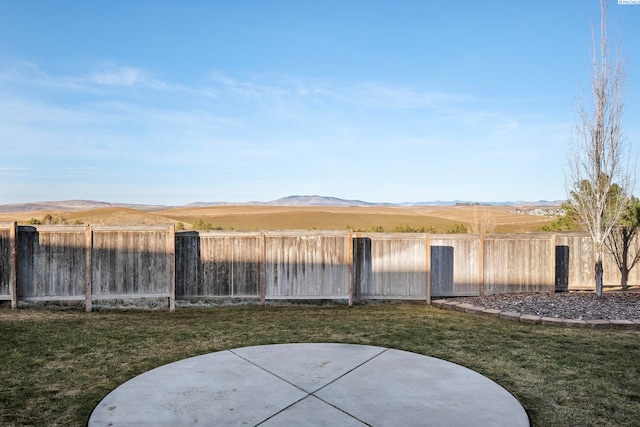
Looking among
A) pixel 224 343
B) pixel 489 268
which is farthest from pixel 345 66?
pixel 224 343

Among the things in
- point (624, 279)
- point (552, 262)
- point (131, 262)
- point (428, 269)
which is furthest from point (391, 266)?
point (624, 279)

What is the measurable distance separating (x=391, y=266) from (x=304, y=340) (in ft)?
11.8

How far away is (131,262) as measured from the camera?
26.4 ft

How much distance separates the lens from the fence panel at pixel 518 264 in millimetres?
8930

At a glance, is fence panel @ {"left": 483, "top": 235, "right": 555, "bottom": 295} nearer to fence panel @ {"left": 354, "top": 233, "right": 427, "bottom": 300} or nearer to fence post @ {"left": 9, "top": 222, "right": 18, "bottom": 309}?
fence panel @ {"left": 354, "top": 233, "right": 427, "bottom": 300}

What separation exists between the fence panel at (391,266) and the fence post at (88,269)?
515 centimetres

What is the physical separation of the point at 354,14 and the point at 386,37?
1.26 meters

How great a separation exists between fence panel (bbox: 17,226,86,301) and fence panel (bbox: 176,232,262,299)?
5.92 feet

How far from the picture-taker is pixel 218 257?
8.44 meters

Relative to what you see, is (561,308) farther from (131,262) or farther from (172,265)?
(131,262)

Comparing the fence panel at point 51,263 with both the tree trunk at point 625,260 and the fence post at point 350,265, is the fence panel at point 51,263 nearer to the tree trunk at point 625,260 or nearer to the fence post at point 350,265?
the fence post at point 350,265

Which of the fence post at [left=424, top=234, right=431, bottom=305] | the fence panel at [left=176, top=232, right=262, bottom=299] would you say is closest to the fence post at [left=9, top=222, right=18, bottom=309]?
the fence panel at [left=176, top=232, right=262, bottom=299]

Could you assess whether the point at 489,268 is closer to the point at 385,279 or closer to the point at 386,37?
the point at 385,279

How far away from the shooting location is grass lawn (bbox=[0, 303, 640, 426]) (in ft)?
11.5
